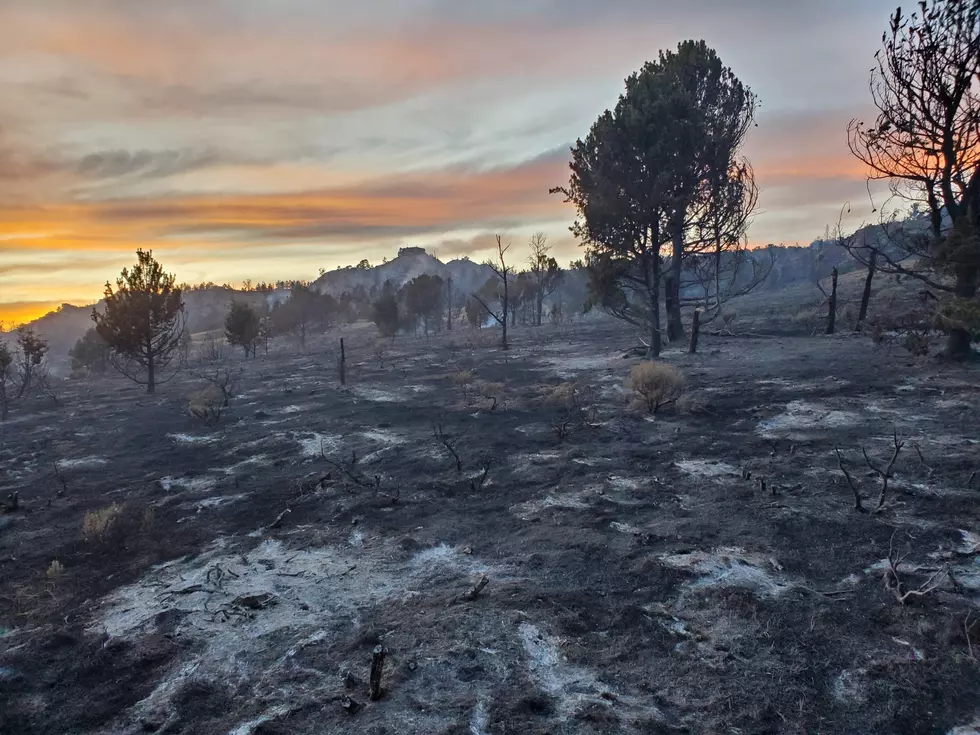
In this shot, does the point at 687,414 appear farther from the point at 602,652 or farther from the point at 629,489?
the point at 602,652

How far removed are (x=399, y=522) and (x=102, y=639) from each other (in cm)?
363

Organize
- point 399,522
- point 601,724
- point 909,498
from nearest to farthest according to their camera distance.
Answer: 1. point 601,724
2. point 909,498
3. point 399,522

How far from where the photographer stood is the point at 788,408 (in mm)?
12531

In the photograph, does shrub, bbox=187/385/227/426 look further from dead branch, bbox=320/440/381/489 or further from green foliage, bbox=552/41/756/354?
green foliage, bbox=552/41/756/354

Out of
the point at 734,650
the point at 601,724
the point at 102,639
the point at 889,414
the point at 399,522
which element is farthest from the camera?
the point at 889,414

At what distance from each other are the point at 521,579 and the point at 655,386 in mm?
9404

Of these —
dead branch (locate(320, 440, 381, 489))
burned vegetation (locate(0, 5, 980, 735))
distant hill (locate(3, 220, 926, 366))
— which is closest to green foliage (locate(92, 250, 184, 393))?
burned vegetation (locate(0, 5, 980, 735))

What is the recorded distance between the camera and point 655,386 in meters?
14.2

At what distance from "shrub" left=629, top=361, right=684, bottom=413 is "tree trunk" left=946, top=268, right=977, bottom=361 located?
22.6ft

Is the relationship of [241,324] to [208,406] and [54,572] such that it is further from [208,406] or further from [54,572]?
[54,572]

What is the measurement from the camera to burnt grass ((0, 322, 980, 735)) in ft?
13.5

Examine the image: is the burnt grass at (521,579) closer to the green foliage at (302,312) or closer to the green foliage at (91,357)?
the green foliage at (91,357)

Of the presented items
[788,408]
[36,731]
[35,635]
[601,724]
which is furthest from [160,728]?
[788,408]

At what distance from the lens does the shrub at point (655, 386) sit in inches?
535
